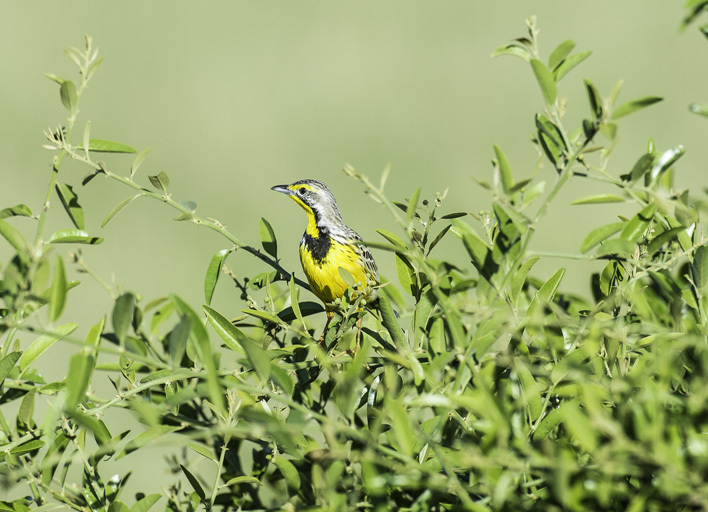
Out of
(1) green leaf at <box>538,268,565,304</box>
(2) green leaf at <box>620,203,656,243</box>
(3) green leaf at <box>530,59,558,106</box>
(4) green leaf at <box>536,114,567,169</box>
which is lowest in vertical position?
(1) green leaf at <box>538,268,565,304</box>

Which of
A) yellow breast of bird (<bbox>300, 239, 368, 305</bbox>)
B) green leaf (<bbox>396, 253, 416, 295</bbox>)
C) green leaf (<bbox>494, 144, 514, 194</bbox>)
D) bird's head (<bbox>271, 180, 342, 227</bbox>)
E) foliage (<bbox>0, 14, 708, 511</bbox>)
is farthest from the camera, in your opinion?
bird's head (<bbox>271, 180, 342, 227</bbox>)

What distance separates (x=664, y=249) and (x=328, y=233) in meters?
1.69

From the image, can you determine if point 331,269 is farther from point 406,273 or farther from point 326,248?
point 406,273

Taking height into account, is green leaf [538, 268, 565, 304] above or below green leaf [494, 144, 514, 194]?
below

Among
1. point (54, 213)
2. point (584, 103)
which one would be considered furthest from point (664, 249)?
point (584, 103)

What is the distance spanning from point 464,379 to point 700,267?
0.41 meters

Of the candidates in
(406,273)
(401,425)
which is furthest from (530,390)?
(406,273)

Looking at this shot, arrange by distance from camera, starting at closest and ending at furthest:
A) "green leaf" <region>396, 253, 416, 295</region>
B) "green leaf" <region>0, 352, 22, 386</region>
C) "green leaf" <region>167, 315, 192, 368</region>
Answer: "green leaf" <region>167, 315, 192, 368</region>
"green leaf" <region>0, 352, 22, 386</region>
"green leaf" <region>396, 253, 416, 295</region>

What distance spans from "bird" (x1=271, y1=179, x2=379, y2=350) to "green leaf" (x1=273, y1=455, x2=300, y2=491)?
53.6 inches

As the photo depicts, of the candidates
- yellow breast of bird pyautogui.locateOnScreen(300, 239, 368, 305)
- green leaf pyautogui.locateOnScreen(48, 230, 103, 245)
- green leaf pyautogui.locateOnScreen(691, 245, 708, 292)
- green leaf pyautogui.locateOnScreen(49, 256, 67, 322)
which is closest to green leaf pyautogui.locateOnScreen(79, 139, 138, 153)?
green leaf pyautogui.locateOnScreen(48, 230, 103, 245)

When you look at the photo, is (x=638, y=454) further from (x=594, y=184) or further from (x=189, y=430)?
(x=594, y=184)

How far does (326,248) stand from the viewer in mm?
2777

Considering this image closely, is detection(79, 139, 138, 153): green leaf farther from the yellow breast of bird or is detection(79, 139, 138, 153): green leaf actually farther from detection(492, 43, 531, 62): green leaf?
the yellow breast of bird

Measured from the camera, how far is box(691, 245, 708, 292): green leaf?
1146mm
